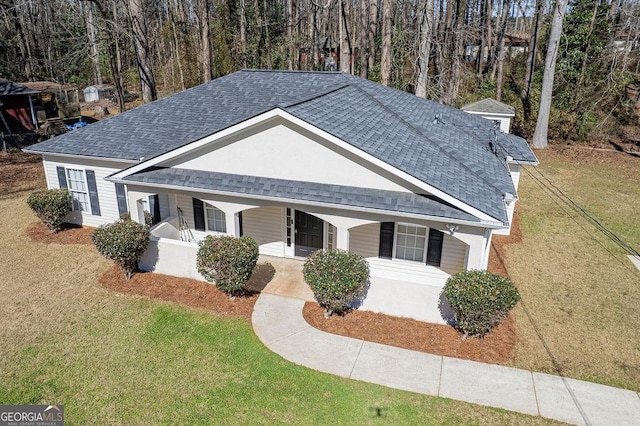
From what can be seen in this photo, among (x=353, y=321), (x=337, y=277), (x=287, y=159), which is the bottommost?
(x=353, y=321)

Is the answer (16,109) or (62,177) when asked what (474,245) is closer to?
(62,177)

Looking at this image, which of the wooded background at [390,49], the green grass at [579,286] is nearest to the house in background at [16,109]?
the wooded background at [390,49]

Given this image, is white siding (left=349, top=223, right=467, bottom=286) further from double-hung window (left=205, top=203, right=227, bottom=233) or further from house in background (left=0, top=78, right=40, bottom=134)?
house in background (left=0, top=78, right=40, bottom=134)

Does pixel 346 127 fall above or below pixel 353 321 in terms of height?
above

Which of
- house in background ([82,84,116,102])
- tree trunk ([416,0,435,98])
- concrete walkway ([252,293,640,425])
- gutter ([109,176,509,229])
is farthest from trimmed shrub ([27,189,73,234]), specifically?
house in background ([82,84,116,102])

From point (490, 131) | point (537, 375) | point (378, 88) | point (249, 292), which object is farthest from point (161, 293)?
point (490, 131)

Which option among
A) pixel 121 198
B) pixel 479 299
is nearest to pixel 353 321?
pixel 479 299

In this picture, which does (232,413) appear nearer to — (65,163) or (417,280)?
(417,280)
